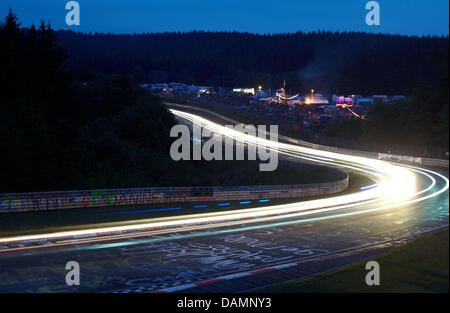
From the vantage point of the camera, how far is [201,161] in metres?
73.7

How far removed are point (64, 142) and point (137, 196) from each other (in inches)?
630

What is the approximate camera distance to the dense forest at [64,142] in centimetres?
3039

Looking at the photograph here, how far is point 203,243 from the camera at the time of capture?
1834cm

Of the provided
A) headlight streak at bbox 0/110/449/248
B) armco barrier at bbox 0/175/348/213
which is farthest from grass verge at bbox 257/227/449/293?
armco barrier at bbox 0/175/348/213

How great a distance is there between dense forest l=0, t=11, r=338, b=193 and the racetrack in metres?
12.2

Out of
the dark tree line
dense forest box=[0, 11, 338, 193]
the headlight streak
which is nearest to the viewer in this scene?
the headlight streak

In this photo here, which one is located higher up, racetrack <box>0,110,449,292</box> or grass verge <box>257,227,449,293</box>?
grass verge <box>257,227,449,293</box>

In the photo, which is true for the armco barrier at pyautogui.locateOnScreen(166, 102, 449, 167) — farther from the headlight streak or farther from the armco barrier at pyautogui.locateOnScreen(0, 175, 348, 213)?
the armco barrier at pyautogui.locateOnScreen(0, 175, 348, 213)

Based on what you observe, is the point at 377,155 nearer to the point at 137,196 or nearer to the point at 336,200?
the point at 336,200

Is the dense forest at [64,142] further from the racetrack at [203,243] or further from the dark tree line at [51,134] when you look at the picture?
the racetrack at [203,243]

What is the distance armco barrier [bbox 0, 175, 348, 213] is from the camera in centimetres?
2309

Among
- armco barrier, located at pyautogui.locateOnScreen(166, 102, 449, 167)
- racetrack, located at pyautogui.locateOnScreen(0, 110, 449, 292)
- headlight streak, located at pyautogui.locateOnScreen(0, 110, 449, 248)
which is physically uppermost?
armco barrier, located at pyautogui.locateOnScreen(166, 102, 449, 167)

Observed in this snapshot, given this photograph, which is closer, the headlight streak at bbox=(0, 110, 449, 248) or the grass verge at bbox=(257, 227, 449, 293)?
the grass verge at bbox=(257, 227, 449, 293)

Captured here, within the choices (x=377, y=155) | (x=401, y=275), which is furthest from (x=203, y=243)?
(x=377, y=155)
